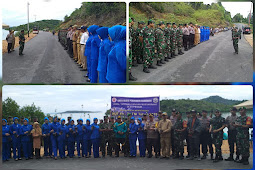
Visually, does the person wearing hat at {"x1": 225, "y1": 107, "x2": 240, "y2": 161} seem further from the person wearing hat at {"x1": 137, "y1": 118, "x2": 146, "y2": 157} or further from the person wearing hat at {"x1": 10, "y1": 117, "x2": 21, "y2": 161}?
the person wearing hat at {"x1": 10, "y1": 117, "x2": 21, "y2": 161}

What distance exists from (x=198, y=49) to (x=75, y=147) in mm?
3174

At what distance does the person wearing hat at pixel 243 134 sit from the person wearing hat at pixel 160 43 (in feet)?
5.13

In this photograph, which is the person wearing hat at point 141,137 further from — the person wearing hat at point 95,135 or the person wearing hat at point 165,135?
the person wearing hat at point 95,135

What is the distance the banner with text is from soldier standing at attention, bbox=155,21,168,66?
0.65 meters

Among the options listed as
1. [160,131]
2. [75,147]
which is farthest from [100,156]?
[160,131]

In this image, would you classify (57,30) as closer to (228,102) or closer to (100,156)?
(100,156)

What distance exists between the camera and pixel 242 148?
531 centimetres

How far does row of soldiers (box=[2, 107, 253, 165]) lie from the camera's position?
18.2ft

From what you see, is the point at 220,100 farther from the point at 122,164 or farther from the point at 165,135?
the point at 122,164

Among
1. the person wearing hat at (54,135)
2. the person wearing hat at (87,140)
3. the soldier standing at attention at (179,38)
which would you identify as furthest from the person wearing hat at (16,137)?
the soldier standing at attention at (179,38)

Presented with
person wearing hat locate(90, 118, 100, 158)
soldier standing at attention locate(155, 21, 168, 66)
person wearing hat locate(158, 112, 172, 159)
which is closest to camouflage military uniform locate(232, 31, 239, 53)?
soldier standing at attention locate(155, 21, 168, 66)

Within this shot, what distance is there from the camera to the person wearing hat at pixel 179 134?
589cm

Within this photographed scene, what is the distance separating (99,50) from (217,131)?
8.47ft

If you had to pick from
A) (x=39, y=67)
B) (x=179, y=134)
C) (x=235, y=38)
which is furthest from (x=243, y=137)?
(x=39, y=67)
